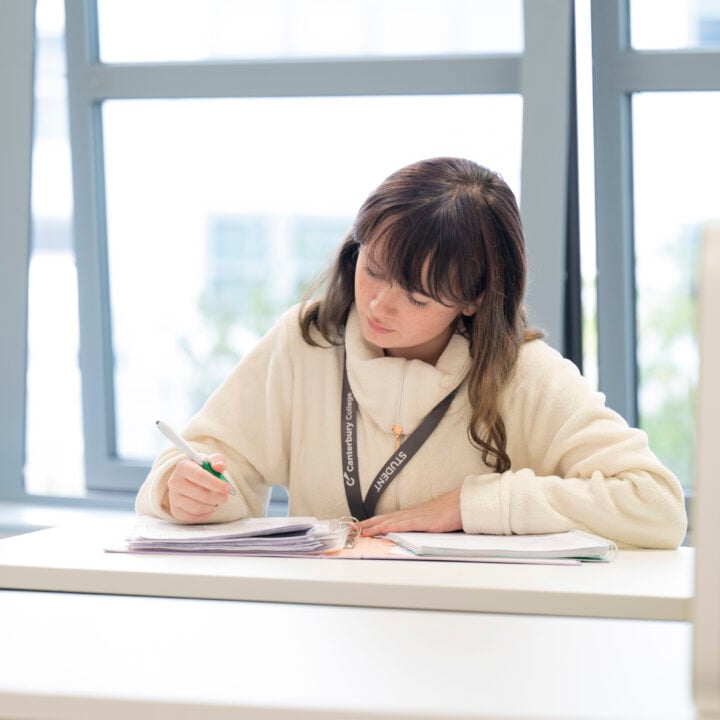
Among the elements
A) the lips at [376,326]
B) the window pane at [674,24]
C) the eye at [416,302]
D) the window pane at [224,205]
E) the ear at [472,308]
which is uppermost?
the window pane at [674,24]

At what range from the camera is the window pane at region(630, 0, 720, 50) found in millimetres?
2549

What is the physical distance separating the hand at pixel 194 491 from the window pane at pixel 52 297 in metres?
1.54

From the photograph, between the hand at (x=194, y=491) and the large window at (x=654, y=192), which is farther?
the large window at (x=654, y=192)

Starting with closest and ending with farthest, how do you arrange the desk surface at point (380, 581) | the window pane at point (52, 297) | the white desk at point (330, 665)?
the white desk at point (330, 665)
the desk surface at point (380, 581)
the window pane at point (52, 297)

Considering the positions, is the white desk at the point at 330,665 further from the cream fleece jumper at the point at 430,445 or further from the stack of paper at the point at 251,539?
the cream fleece jumper at the point at 430,445

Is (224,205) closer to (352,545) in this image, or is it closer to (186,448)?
(186,448)

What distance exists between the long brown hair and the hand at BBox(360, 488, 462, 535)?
0.17 meters

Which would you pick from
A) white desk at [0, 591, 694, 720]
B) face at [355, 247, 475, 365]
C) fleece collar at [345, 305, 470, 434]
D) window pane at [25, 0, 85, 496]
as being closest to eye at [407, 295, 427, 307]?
face at [355, 247, 475, 365]

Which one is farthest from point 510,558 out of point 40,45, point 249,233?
point 40,45

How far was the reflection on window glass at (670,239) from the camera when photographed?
2602 millimetres

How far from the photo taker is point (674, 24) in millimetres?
2570

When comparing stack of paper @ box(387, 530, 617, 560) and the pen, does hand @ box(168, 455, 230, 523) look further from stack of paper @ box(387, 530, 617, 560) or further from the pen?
stack of paper @ box(387, 530, 617, 560)

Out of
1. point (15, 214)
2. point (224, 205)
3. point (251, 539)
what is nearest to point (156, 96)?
point (224, 205)

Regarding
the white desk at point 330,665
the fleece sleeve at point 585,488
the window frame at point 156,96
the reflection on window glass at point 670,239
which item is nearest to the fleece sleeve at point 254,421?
the fleece sleeve at point 585,488
